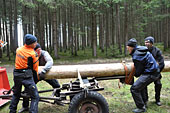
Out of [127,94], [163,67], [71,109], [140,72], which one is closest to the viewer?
[71,109]

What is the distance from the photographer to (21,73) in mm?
4152

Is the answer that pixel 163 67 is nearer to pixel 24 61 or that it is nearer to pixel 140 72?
pixel 140 72

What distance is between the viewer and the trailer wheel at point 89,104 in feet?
13.3

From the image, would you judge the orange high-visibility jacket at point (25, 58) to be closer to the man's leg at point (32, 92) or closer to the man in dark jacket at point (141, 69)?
the man's leg at point (32, 92)

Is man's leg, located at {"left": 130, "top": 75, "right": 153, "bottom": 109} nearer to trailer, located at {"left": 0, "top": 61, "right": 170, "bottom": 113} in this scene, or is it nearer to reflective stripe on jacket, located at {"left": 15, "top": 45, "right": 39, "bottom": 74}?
trailer, located at {"left": 0, "top": 61, "right": 170, "bottom": 113}

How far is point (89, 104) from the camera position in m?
4.21

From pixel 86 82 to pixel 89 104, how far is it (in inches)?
23.2

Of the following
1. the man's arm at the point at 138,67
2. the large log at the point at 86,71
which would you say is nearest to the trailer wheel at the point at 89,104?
the large log at the point at 86,71

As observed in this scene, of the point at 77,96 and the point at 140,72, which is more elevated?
the point at 140,72

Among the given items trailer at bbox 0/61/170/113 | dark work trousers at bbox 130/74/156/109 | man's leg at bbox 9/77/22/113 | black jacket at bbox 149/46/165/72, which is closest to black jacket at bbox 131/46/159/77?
dark work trousers at bbox 130/74/156/109

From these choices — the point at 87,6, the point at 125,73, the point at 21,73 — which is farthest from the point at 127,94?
the point at 87,6

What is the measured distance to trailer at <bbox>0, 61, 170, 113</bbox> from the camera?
13.5 feet

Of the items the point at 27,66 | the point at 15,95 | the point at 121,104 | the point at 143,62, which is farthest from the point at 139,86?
the point at 15,95

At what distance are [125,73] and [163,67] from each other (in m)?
1.26
